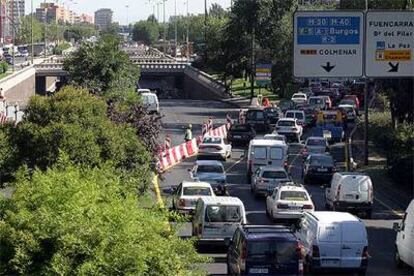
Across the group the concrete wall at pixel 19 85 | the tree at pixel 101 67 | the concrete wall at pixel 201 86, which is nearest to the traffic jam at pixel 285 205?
the tree at pixel 101 67

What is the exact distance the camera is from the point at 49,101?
28594 mm

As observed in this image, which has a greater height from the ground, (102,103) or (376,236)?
(102,103)

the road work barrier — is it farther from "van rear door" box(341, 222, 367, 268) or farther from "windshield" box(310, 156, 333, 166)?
"van rear door" box(341, 222, 367, 268)

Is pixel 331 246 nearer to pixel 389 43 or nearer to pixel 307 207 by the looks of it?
pixel 389 43

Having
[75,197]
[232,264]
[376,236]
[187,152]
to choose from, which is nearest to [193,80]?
[187,152]

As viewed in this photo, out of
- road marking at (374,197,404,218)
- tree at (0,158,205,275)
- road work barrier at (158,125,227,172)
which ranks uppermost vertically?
tree at (0,158,205,275)

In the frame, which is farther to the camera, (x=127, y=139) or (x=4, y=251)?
(x=127, y=139)

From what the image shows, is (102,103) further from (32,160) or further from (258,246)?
(258,246)

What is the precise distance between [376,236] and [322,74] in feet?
20.2

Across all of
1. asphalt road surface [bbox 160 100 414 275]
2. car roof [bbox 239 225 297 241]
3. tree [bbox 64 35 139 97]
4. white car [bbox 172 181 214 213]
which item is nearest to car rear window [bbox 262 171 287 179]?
asphalt road surface [bbox 160 100 414 275]

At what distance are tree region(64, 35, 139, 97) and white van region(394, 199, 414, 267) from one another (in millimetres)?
25671

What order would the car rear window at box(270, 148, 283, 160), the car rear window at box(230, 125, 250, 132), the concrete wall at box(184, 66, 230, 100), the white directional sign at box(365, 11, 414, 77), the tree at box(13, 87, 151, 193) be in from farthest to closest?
the concrete wall at box(184, 66, 230, 100) < the car rear window at box(230, 125, 250, 132) < the car rear window at box(270, 148, 283, 160) < the white directional sign at box(365, 11, 414, 77) < the tree at box(13, 87, 151, 193)

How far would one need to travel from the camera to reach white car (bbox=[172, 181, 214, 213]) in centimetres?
3216

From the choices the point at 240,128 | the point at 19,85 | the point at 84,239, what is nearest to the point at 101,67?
the point at 240,128
